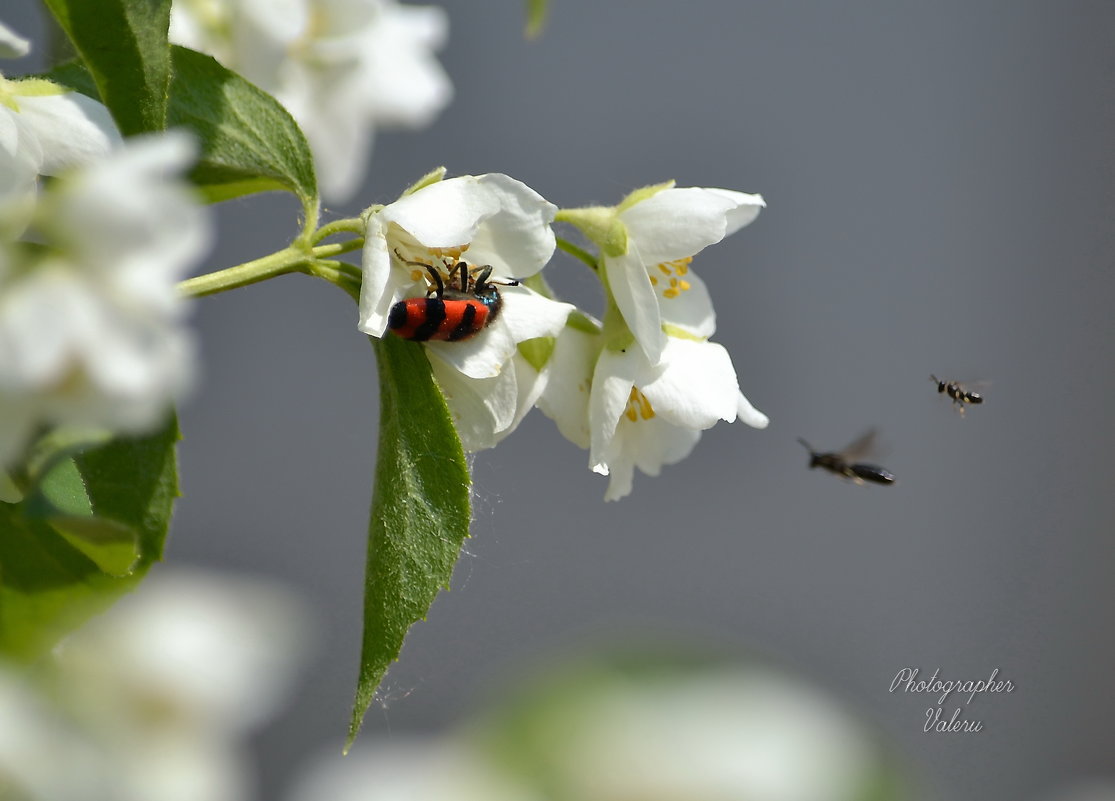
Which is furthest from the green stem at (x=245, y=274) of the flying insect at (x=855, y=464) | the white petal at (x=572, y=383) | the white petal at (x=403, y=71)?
the flying insect at (x=855, y=464)

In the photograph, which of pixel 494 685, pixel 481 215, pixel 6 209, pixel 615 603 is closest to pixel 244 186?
pixel 481 215

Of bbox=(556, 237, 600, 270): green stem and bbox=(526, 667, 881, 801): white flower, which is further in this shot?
bbox=(556, 237, 600, 270): green stem

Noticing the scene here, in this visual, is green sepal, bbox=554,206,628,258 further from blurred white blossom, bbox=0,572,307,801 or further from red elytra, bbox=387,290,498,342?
blurred white blossom, bbox=0,572,307,801

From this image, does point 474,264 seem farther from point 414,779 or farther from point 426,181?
point 414,779

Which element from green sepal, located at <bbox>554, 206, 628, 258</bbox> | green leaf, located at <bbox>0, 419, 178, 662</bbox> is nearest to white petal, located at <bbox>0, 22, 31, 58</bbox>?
green leaf, located at <bbox>0, 419, 178, 662</bbox>

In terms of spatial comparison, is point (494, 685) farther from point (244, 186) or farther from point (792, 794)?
point (244, 186)

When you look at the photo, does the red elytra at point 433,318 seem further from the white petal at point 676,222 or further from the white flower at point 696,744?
the white flower at point 696,744
